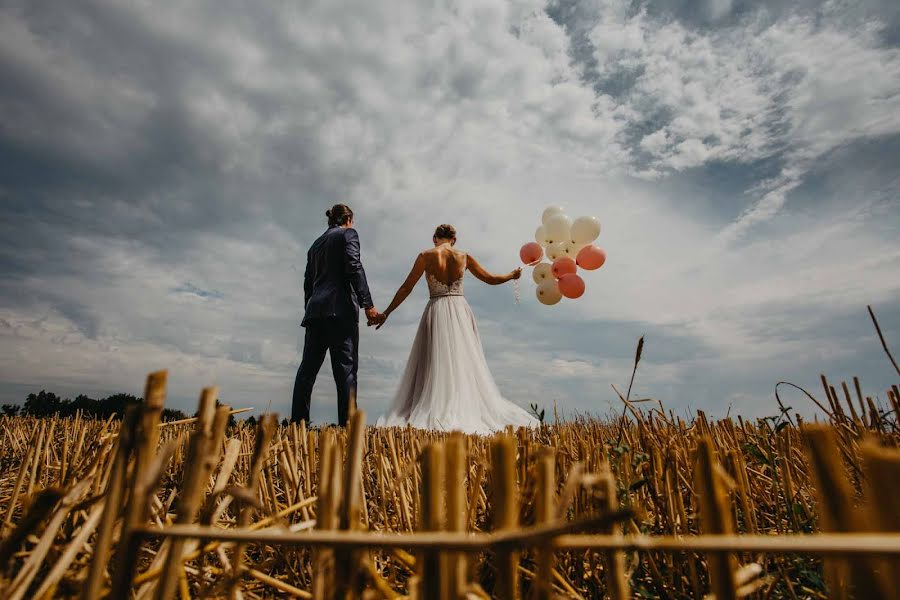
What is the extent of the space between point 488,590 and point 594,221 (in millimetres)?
5350

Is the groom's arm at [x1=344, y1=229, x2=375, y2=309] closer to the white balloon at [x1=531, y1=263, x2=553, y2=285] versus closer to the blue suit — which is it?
the blue suit

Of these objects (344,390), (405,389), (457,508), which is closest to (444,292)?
(405,389)

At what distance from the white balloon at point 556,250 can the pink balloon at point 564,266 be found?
2.9 inches

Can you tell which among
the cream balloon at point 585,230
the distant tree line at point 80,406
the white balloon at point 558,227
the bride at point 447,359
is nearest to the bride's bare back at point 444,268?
the bride at point 447,359

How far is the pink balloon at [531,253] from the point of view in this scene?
678 centimetres

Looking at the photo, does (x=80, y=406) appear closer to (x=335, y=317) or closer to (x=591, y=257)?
(x=335, y=317)

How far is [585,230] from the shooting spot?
5.91 metres

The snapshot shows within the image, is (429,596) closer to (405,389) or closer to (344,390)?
(344,390)

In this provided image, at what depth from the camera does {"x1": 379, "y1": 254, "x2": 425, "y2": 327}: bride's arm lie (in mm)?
6442

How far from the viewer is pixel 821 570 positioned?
1.03 meters

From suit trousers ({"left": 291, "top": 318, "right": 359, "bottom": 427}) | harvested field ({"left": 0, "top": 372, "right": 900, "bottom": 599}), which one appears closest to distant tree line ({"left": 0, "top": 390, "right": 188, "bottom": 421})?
suit trousers ({"left": 291, "top": 318, "right": 359, "bottom": 427})

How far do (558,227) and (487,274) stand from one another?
1547 millimetres

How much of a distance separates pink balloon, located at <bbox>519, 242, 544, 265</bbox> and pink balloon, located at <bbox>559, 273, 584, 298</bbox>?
2.57 feet

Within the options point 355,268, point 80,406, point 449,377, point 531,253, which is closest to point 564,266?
point 531,253
